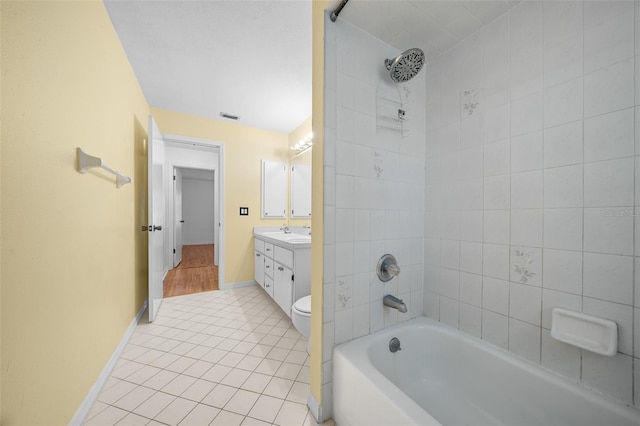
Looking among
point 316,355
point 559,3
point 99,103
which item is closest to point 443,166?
point 559,3

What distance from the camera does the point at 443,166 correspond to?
4.51ft

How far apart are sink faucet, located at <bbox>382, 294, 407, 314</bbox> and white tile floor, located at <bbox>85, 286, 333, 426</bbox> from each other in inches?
24.9

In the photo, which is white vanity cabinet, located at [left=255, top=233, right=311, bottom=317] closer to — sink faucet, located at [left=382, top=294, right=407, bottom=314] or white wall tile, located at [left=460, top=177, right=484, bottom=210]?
sink faucet, located at [left=382, top=294, right=407, bottom=314]

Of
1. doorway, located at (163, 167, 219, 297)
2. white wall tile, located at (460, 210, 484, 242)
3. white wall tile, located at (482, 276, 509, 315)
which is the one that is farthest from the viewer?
doorway, located at (163, 167, 219, 297)

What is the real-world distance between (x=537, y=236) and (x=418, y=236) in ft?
1.84

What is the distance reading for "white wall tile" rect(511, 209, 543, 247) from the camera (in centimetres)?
100

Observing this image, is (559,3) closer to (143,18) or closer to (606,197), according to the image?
(606,197)

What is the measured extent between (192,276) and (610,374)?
165 inches

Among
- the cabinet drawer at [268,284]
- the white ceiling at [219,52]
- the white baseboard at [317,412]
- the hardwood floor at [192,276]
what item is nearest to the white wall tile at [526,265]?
the white baseboard at [317,412]

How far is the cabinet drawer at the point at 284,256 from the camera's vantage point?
200cm

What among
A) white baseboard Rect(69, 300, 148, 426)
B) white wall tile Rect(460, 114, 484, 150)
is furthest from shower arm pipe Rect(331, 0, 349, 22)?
white baseboard Rect(69, 300, 148, 426)

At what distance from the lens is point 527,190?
1.03m

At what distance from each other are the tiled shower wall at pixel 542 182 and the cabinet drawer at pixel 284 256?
113cm

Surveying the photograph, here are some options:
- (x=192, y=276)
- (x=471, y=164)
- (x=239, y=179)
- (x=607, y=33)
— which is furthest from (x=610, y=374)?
(x=192, y=276)
